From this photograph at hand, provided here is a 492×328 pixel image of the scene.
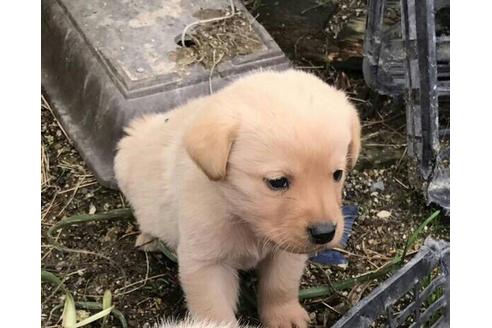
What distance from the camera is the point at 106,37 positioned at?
3.50 meters

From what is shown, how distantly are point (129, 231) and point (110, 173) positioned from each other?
0.28 meters

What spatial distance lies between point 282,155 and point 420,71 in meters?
1.07

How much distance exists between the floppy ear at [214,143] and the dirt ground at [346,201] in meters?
0.88

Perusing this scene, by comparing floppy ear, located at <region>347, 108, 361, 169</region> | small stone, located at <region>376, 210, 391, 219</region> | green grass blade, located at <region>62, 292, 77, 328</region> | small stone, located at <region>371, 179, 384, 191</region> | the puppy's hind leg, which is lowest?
small stone, located at <region>376, 210, 391, 219</region>

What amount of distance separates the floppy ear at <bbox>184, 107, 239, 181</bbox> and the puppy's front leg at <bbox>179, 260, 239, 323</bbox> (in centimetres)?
47

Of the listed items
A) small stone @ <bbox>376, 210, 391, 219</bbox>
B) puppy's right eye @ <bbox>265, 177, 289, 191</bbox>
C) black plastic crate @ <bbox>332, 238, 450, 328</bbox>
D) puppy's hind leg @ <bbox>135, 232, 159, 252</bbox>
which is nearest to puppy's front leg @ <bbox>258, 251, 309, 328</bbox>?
black plastic crate @ <bbox>332, 238, 450, 328</bbox>

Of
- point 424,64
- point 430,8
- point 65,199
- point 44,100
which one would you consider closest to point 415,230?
point 424,64

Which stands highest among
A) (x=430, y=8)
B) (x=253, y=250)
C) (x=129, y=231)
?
(x=430, y=8)

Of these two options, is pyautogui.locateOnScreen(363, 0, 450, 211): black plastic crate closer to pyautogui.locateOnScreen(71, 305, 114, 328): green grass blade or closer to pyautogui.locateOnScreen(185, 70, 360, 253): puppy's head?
pyautogui.locateOnScreen(185, 70, 360, 253): puppy's head

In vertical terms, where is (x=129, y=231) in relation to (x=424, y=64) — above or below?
below

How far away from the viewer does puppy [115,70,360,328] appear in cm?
216

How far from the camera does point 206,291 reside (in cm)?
261

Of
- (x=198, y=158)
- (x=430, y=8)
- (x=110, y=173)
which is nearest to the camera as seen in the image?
(x=198, y=158)
